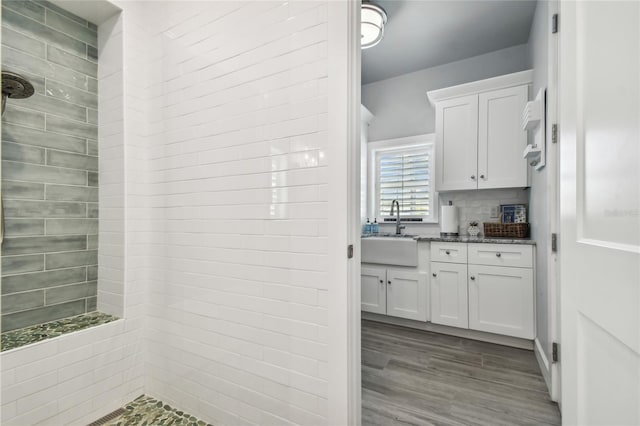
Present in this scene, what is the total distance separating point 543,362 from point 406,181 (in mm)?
2216

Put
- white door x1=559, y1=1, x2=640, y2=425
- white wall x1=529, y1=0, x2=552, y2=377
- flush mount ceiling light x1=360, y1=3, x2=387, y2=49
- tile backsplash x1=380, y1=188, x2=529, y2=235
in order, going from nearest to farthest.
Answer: white door x1=559, y1=1, x2=640, y2=425 → white wall x1=529, y1=0, x2=552, y2=377 → flush mount ceiling light x1=360, y1=3, x2=387, y2=49 → tile backsplash x1=380, y1=188, x2=529, y2=235

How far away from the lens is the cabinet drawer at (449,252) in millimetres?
2785

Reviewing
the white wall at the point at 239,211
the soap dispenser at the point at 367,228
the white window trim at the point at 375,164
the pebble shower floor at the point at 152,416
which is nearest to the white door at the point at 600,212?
the white wall at the point at 239,211

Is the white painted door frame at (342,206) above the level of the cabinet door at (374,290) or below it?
above

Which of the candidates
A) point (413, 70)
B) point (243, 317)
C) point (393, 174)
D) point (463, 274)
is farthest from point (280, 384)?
point (413, 70)

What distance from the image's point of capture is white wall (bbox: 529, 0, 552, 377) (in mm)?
2051

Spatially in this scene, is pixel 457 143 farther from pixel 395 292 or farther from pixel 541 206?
pixel 395 292

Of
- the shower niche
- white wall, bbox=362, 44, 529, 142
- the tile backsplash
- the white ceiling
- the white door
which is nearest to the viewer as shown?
the white door

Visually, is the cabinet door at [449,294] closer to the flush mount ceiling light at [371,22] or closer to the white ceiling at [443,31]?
the flush mount ceiling light at [371,22]

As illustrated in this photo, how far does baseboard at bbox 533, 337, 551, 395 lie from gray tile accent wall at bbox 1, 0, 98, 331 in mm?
2980

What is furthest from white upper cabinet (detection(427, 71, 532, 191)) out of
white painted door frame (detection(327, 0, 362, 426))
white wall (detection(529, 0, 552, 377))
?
white painted door frame (detection(327, 0, 362, 426))

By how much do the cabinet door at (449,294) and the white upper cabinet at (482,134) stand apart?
866mm

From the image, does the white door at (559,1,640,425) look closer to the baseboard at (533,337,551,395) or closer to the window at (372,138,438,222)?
the baseboard at (533,337,551,395)

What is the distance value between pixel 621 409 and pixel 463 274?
2267 mm
